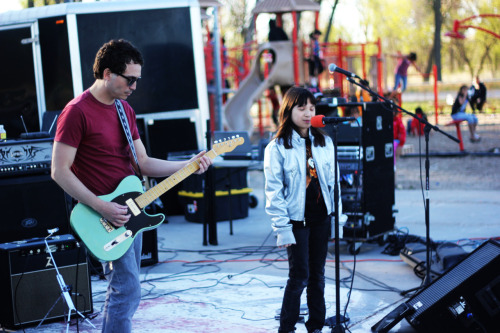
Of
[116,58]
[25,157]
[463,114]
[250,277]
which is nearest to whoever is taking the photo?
[116,58]

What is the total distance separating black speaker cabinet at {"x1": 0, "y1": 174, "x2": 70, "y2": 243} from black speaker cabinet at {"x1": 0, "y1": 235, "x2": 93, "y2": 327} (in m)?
0.24

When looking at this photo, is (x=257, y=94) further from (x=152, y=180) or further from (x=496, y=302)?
(x=496, y=302)

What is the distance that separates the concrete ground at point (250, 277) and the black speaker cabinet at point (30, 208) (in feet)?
2.72

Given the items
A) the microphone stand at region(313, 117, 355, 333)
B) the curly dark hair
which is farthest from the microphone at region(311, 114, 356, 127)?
the curly dark hair

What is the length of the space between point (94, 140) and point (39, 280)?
6.65 ft

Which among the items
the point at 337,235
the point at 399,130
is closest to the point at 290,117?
the point at 337,235

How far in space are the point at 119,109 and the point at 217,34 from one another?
10732 mm

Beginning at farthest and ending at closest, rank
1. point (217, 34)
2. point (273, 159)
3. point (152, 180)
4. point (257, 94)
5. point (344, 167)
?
point (257, 94) → point (217, 34) → point (152, 180) → point (344, 167) → point (273, 159)

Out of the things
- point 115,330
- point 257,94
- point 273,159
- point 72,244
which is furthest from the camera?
point 257,94

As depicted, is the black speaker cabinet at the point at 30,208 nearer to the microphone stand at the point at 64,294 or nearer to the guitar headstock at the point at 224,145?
the microphone stand at the point at 64,294

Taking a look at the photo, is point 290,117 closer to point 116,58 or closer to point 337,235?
point 337,235

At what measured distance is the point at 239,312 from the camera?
568 centimetres

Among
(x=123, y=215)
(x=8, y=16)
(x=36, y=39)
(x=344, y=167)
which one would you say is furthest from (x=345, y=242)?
(x=8, y=16)

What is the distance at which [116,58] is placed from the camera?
3875mm
